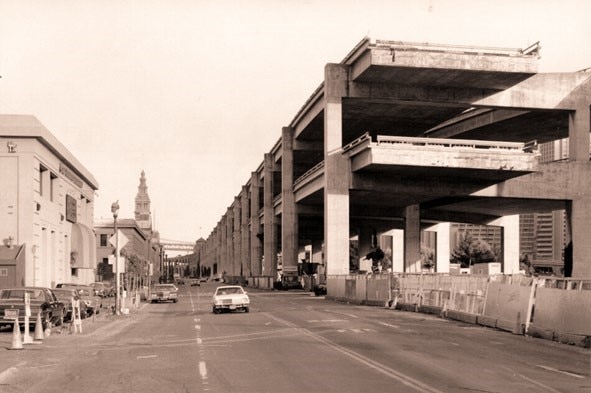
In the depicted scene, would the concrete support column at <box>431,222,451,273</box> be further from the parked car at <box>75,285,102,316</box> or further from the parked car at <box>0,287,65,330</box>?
the parked car at <box>0,287,65,330</box>

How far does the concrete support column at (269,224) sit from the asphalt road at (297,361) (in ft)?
265

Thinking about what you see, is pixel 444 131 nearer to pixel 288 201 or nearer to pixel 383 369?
pixel 288 201

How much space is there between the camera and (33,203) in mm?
54156

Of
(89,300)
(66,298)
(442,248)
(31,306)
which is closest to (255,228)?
(442,248)

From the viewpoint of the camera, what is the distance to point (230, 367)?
15938 millimetres

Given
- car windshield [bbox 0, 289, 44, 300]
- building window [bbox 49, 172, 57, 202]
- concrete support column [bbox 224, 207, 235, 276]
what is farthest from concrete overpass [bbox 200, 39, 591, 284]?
concrete support column [bbox 224, 207, 235, 276]

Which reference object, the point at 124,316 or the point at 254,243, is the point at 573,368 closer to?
the point at 124,316

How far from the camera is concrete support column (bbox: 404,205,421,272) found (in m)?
84.3

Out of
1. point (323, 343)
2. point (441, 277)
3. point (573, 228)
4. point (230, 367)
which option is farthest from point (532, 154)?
point (230, 367)

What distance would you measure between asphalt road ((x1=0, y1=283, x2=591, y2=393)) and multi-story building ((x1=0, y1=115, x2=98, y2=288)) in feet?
90.7

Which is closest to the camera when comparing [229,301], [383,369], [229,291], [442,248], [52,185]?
[383,369]

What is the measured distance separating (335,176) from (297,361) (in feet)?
159

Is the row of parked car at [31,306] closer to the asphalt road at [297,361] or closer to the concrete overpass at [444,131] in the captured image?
the asphalt road at [297,361]

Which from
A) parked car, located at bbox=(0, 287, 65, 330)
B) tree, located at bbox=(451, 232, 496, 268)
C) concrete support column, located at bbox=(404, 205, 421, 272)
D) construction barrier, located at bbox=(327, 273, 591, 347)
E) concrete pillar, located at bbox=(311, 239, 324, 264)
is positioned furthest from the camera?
tree, located at bbox=(451, 232, 496, 268)
